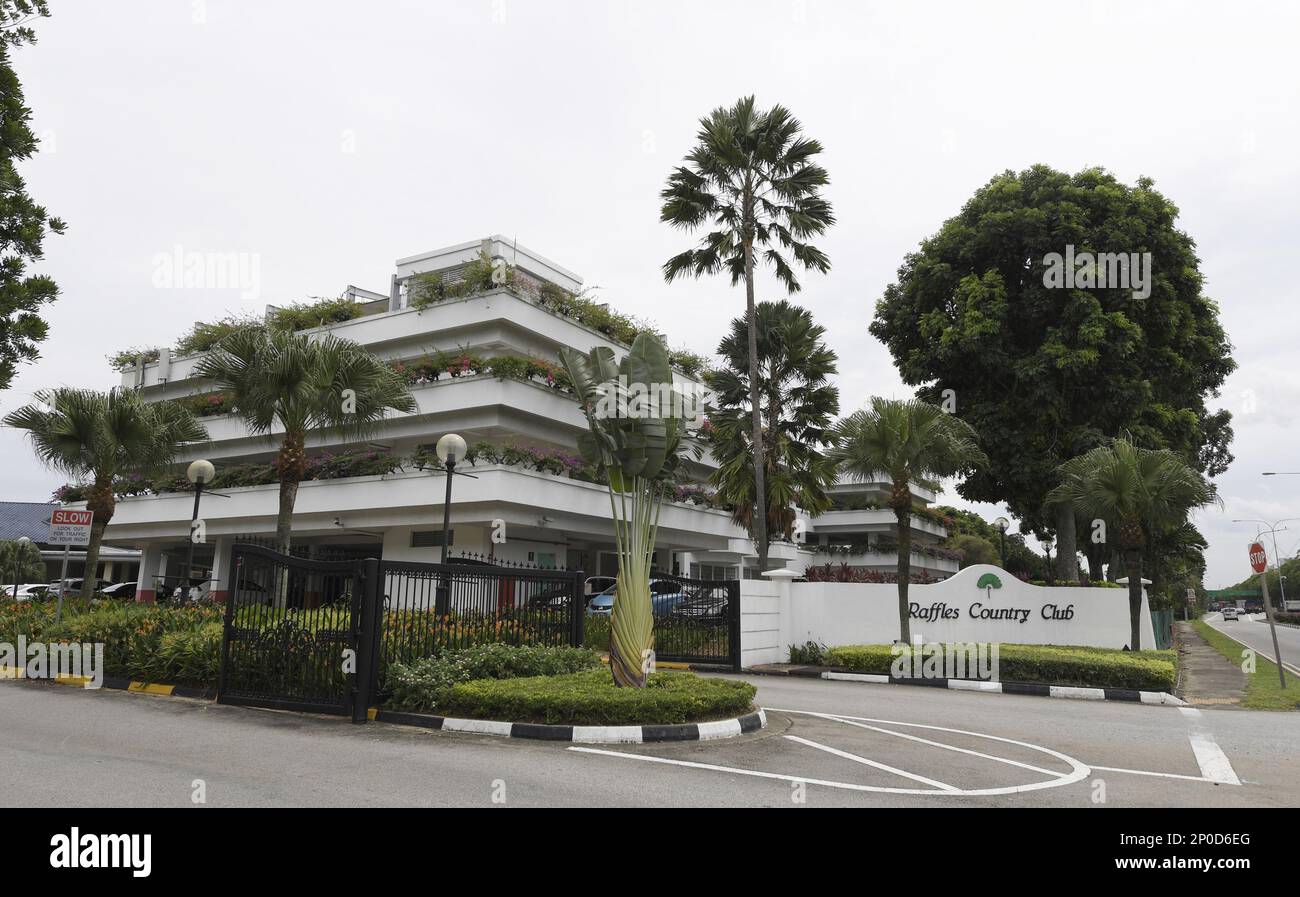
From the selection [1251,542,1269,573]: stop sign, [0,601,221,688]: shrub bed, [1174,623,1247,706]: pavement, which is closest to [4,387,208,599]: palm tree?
[0,601,221,688]: shrub bed

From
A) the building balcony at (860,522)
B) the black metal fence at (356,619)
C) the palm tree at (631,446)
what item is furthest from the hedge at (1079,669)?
the building balcony at (860,522)

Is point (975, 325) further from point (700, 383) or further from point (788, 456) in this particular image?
point (700, 383)

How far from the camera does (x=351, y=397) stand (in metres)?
16.8

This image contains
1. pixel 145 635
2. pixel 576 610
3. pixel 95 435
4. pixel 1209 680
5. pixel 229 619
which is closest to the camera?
pixel 229 619

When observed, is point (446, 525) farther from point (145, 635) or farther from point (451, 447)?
point (145, 635)

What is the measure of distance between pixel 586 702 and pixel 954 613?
49.9 ft

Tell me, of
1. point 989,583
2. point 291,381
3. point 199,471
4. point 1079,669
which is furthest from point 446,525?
point 989,583

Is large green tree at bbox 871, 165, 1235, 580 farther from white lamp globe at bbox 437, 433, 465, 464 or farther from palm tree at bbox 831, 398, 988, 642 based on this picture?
white lamp globe at bbox 437, 433, 465, 464

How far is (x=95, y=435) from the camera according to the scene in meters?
17.8

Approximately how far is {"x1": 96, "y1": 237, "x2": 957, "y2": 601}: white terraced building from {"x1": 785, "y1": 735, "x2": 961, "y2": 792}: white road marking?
1264 cm

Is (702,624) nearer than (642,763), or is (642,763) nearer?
(642,763)

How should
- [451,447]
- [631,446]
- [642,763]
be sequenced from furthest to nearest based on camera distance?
[451,447] → [631,446] → [642,763]
